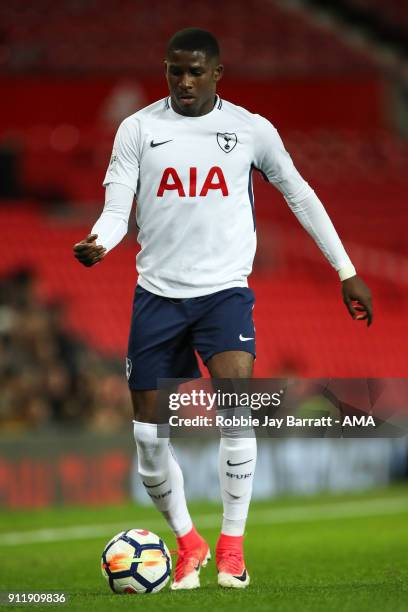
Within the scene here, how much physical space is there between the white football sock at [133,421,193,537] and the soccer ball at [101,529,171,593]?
14 cm

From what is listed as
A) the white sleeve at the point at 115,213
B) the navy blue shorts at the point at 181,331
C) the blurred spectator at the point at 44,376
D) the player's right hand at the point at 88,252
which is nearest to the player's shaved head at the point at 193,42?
the white sleeve at the point at 115,213

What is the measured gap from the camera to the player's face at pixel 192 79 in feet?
16.8

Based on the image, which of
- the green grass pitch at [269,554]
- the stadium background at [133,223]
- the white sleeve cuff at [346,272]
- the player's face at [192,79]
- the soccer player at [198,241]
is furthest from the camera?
the stadium background at [133,223]

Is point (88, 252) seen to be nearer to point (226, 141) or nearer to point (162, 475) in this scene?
point (226, 141)

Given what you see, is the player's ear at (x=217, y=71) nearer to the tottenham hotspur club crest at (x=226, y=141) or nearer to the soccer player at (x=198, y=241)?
the soccer player at (x=198, y=241)

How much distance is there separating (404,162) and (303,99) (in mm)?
2145

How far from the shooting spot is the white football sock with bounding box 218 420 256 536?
5230 millimetres

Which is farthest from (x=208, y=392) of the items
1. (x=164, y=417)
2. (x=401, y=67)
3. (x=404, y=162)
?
(x=401, y=67)

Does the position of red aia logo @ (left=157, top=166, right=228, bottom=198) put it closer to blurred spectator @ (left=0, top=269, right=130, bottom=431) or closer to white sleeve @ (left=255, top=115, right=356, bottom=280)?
white sleeve @ (left=255, top=115, right=356, bottom=280)

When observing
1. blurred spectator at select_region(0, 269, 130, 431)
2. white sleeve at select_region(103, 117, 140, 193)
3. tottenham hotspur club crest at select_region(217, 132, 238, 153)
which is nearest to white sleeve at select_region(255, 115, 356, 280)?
tottenham hotspur club crest at select_region(217, 132, 238, 153)

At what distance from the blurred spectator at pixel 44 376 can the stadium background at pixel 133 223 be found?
0.7 inches

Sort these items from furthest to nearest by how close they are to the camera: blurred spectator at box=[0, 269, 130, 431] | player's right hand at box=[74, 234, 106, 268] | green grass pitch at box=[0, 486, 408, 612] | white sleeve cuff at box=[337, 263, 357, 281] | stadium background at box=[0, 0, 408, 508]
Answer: stadium background at box=[0, 0, 408, 508], blurred spectator at box=[0, 269, 130, 431], white sleeve cuff at box=[337, 263, 357, 281], player's right hand at box=[74, 234, 106, 268], green grass pitch at box=[0, 486, 408, 612]

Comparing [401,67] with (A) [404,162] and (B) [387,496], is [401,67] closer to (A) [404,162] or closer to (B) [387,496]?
(A) [404,162]

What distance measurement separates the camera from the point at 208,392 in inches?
203
